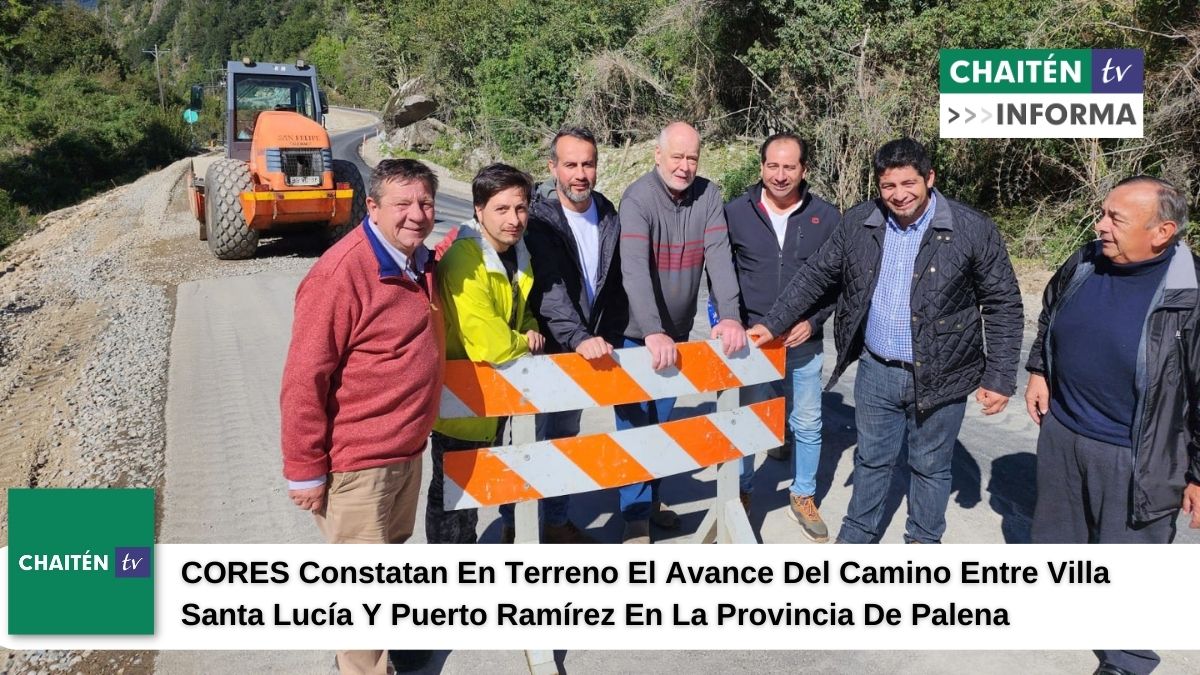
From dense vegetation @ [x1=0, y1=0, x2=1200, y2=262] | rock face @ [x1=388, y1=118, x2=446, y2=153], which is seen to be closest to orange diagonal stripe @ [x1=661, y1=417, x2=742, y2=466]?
dense vegetation @ [x1=0, y1=0, x2=1200, y2=262]

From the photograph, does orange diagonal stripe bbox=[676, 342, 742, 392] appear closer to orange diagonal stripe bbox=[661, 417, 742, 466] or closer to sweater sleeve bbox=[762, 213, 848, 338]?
orange diagonal stripe bbox=[661, 417, 742, 466]

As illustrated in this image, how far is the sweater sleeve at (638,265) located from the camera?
3.62 m

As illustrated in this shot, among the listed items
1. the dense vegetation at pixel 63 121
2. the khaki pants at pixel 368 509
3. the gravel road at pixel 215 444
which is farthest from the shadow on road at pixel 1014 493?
the dense vegetation at pixel 63 121

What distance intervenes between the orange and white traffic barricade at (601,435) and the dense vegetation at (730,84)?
8313 millimetres

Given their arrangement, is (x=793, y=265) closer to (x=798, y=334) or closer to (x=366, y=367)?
(x=798, y=334)

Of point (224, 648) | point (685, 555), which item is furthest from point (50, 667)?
point (685, 555)

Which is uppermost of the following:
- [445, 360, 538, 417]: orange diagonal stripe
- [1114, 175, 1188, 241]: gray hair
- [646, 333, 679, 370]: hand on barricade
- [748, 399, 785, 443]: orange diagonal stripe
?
[1114, 175, 1188, 241]: gray hair

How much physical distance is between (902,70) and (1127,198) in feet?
36.1

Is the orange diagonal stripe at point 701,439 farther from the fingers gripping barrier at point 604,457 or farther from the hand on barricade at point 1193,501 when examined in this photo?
the hand on barricade at point 1193,501

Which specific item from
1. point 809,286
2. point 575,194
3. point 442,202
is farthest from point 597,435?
point 442,202

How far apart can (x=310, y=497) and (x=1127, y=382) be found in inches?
110

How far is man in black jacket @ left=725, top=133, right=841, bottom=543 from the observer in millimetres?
3994

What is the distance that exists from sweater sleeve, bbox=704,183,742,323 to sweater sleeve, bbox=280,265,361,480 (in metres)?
1.88

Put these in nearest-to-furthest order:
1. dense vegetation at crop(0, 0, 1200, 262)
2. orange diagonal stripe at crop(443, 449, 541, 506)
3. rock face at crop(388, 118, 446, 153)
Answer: orange diagonal stripe at crop(443, 449, 541, 506) → dense vegetation at crop(0, 0, 1200, 262) → rock face at crop(388, 118, 446, 153)
